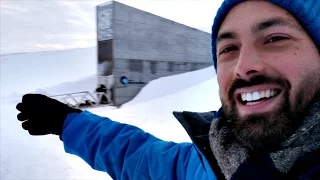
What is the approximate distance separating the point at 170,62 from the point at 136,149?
11.7m

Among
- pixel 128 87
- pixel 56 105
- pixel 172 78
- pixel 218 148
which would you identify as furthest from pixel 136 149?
pixel 172 78

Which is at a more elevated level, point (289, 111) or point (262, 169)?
point (289, 111)

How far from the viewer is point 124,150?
1.39 m

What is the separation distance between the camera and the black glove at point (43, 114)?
1.57 meters

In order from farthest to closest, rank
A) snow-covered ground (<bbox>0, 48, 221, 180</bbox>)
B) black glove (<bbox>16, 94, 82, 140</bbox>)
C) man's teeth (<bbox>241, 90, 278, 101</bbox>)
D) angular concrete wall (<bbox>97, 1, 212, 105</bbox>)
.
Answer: angular concrete wall (<bbox>97, 1, 212, 105</bbox>) → snow-covered ground (<bbox>0, 48, 221, 180</bbox>) → black glove (<bbox>16, 94, 82, 140</bbox>) → man's teeth (<bbox>241, 90, 278, 101</bbox>)

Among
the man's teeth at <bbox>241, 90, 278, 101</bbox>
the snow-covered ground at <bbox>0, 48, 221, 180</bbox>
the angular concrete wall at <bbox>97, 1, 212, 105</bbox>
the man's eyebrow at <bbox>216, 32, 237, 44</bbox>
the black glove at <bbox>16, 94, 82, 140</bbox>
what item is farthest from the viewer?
the angular concrete wall at <bbox>97, 1, 212, 105</bbox>

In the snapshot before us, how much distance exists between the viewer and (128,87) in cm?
1121

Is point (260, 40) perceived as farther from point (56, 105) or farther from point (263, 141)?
point (56, 105)

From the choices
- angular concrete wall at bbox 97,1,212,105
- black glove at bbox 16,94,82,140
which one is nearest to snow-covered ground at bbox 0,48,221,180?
angular concrete wall at bbox 97,1,212,105

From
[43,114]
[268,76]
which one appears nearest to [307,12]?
[268,76]

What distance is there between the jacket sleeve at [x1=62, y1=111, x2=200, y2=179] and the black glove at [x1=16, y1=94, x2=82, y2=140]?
71 millimetres

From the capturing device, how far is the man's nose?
1.07 metres

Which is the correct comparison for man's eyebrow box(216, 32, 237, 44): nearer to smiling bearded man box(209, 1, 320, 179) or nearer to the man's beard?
smiling bearded man box(209, 1, 320, 179)

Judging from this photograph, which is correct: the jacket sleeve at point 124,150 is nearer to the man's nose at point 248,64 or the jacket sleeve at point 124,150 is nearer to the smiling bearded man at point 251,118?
the smiling bearded man at point 251,118
